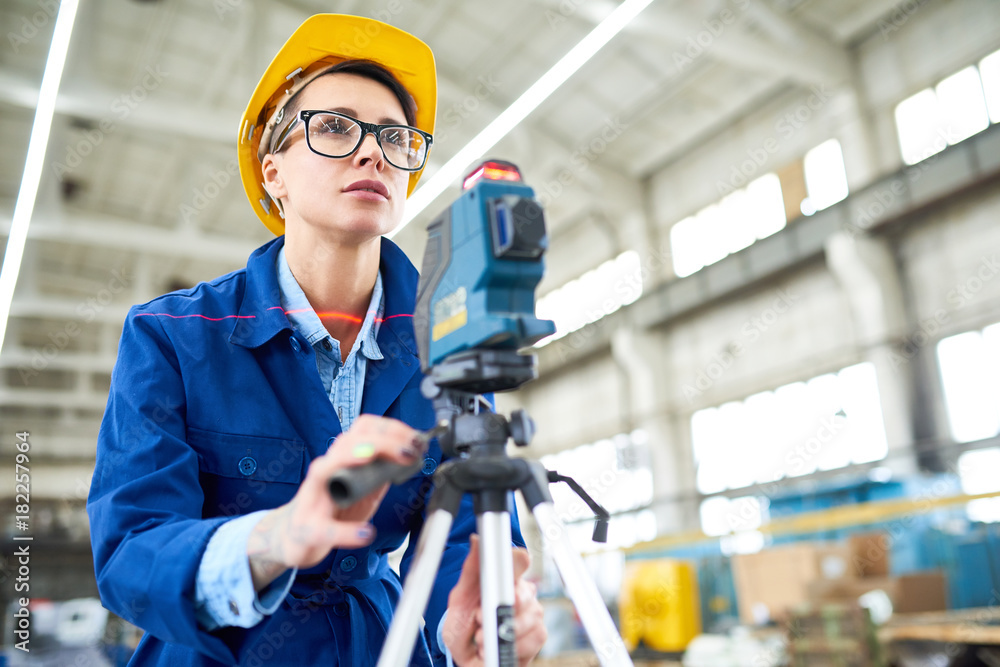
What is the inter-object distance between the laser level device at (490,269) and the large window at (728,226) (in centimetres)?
1175

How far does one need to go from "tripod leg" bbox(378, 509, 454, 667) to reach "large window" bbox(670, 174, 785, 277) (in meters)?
11.9

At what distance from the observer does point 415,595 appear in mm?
851

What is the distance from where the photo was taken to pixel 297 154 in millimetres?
1338

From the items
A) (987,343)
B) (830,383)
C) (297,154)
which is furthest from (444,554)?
(830,383)

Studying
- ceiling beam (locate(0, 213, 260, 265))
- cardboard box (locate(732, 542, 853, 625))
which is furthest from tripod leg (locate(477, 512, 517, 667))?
ceiling beam (locate(0, 213, 260, 265))

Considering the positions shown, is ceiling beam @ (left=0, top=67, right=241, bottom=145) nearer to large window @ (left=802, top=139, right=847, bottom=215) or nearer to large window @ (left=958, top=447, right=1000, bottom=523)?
large window @ (left=802, top=139, right=847, bottom=215)

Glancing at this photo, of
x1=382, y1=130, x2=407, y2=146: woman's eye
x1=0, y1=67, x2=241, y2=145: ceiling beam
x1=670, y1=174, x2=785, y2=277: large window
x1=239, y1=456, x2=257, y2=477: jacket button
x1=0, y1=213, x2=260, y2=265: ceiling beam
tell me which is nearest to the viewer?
x1=239, y1=456, x2=257, y2=477: jacket button

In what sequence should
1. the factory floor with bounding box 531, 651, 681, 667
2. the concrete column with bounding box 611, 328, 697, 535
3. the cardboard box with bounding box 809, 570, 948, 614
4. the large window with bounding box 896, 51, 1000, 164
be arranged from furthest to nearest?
the concrete column with bounding box 611, 328, 697, 535 < the large window with bounding box 896, 51, 1000, 164 < the factory floor with bounding box 531, 651, 681, 667 < the cardboard box with bounding box 809, 570, 948, 614

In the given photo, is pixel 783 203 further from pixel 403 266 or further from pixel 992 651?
pixel 403 266

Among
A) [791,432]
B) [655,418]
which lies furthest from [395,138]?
[655,418]

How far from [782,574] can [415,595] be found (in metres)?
5.58

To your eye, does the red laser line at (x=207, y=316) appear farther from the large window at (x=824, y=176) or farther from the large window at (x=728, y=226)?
the large window at (x=728, y=226)

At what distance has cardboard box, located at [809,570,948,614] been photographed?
5.00 m

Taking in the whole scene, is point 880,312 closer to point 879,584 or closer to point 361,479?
point 879,584
